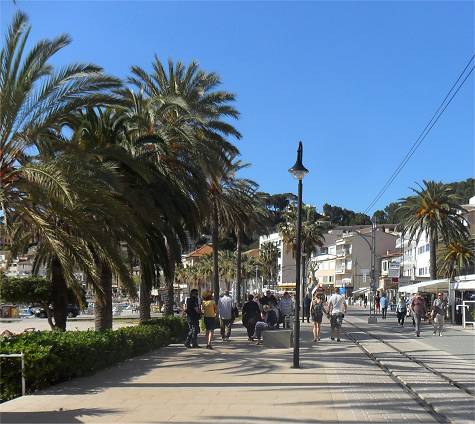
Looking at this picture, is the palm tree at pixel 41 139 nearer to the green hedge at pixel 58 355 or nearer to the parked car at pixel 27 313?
the green hedge at pixel 58 355

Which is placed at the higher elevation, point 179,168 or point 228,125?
point 228,125

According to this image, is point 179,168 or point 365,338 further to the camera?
point 365,338

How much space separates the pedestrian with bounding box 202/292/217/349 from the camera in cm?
1723

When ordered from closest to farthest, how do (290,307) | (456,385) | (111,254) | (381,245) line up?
(456,385), (111,254), (290,307), (381,245)

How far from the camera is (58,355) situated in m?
10.5

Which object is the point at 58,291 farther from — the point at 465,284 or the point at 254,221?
the point at 254,221

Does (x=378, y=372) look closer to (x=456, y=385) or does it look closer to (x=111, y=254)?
(x=456, y=385)

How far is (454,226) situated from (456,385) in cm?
3589

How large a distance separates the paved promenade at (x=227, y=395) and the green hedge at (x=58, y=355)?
276 millimetres

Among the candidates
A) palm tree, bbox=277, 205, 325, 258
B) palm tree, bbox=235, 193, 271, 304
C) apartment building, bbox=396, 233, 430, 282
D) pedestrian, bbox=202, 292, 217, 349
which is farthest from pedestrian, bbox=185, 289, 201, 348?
apartment building, bbox=396, 233, 430, 282

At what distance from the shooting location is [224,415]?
26.2 feet

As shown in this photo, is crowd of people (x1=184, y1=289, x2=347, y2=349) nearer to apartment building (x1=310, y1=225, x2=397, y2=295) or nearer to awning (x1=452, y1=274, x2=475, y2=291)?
awning (x1=452, y1=274, x2=475, y2=291)

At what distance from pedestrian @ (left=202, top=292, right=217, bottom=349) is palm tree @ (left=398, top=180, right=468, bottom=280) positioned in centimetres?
2873

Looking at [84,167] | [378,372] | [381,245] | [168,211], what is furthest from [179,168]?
[381,245]
